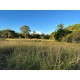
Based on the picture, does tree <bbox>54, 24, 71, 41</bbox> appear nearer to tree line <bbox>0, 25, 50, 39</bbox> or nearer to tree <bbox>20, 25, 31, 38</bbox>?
tree line <bbox>0, 25, 50, 39</bbox>

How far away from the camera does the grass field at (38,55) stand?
461 centimetres

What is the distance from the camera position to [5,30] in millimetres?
4699

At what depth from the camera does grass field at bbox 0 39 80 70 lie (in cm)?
461

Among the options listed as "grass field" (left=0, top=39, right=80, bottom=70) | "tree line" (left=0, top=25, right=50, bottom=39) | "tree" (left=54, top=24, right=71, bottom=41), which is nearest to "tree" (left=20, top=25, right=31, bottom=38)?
"tree line" (left=0, top=25, right=50, bottom=39)

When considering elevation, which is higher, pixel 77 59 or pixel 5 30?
pixel 5 30

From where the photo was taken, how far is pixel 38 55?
4703 millimetres

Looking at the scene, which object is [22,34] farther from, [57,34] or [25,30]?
[57,34]

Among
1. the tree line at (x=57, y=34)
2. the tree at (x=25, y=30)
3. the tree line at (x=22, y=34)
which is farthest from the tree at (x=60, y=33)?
the tree at (x=25, y=30)

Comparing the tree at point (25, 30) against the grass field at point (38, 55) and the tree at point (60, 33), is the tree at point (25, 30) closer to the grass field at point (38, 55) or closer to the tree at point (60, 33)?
the grass field at point (38, 55)

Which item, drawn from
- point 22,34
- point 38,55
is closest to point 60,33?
point 38,55
